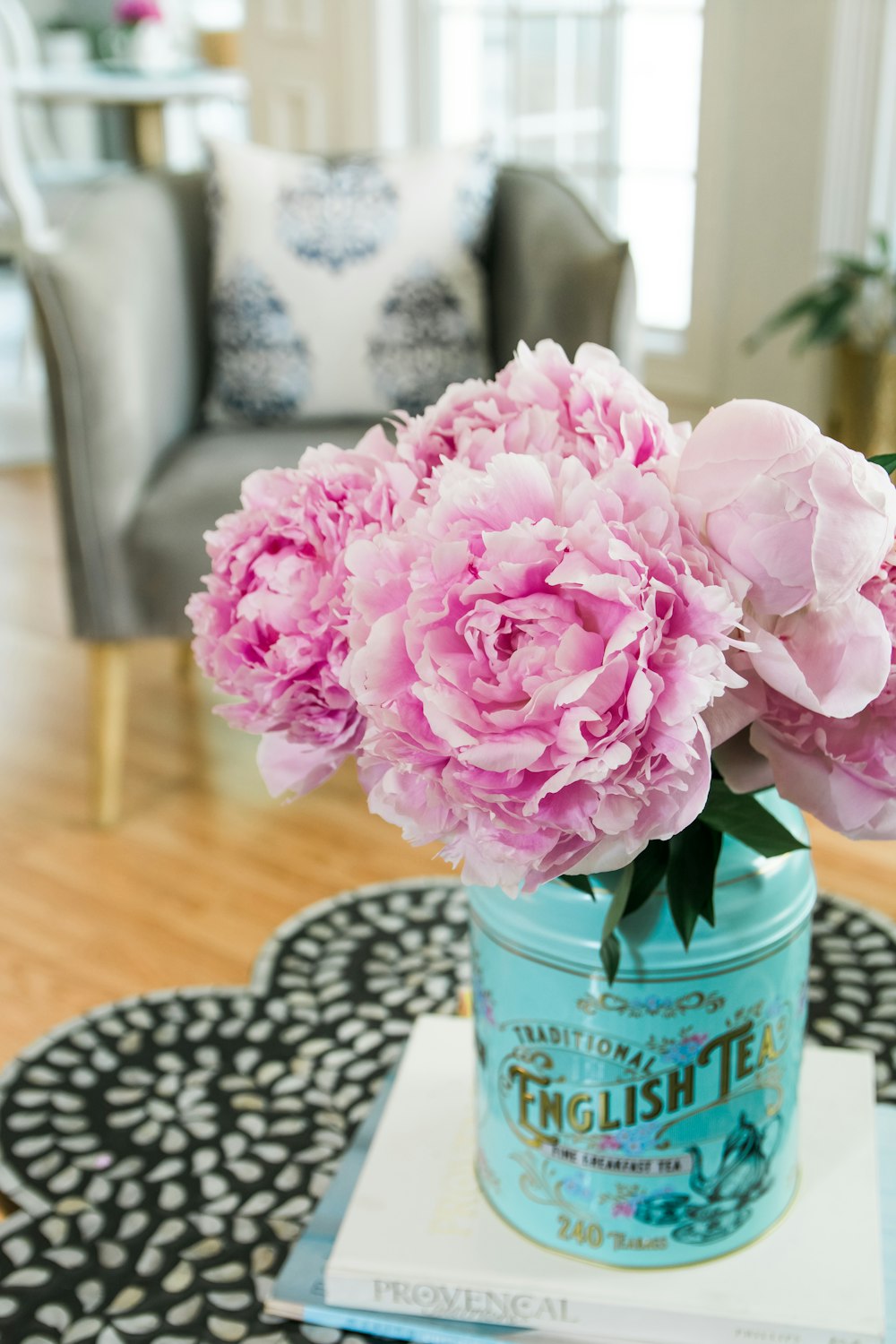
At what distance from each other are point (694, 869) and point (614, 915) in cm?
4

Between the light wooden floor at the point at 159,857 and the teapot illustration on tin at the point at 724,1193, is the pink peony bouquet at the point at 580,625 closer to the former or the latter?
the teapot illustration on tin at the point at 724,1193

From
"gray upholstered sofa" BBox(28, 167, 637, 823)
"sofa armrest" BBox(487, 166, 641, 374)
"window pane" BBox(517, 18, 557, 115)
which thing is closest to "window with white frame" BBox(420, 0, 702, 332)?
"window pane" BBox(517, 18, 557, 115)

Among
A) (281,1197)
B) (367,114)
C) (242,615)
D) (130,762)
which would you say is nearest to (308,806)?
(130,762)

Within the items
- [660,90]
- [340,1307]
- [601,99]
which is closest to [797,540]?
[340,1307]

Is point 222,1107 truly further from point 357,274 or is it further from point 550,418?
point 357,274

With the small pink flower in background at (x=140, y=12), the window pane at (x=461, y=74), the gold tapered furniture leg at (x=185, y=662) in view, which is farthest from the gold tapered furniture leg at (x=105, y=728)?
the small pink flower in background at (x=140, y=12)

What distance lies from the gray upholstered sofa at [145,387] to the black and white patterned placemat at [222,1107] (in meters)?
0.53

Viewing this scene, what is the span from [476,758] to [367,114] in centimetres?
326

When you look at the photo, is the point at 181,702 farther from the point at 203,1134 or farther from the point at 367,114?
the point at 367,114

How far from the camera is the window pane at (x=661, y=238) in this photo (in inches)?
128

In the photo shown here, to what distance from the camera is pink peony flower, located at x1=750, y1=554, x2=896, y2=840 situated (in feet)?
1.87

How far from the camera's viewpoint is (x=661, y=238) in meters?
3.32

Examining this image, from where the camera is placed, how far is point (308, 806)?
1.92m

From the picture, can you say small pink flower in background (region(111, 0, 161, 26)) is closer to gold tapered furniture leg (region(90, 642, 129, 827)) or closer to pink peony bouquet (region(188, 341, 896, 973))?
gold tapered furniture leg (region(90, 642, 129, 827))
